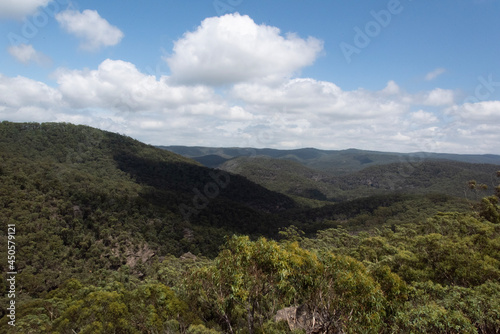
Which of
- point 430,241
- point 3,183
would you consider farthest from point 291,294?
point 3,183

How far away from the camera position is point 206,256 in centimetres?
8112

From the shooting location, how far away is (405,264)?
78.8 ft

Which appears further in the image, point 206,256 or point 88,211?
point 206,256

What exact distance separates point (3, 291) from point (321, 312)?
2410 inches

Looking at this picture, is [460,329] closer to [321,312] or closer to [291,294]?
[321,312]

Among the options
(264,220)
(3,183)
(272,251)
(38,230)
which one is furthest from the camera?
(264,220)

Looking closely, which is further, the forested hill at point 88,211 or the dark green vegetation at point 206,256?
the forested hill at point 88,211

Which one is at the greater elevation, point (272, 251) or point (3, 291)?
point (272, 251)

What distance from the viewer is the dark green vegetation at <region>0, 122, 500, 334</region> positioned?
14.6 m

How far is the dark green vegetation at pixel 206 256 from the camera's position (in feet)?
47.8

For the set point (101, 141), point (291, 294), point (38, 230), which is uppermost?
point (101, 141)

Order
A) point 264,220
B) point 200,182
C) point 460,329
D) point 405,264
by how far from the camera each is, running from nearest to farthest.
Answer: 1. point 460,329
2. point 405,264
3. point 264,220
4. point 200,182

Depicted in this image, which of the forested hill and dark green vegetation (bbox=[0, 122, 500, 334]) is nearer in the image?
dark green vegetation (bbox=[0, 122, 500, 334])

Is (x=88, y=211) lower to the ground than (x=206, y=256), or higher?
higher
